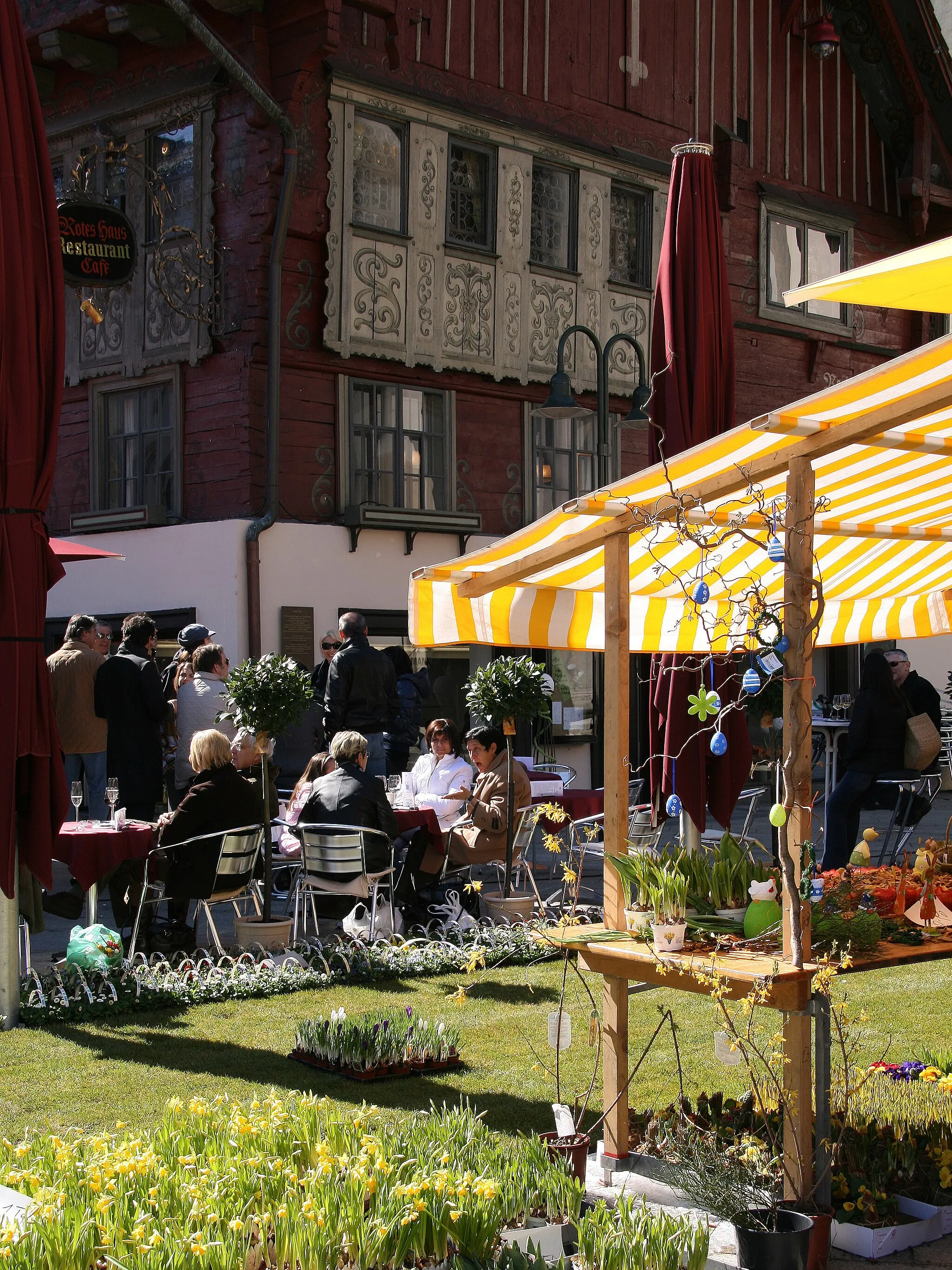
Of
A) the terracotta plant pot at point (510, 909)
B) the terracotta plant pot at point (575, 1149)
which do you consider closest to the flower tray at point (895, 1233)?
the terracotta plant pot at point (575, 1149)

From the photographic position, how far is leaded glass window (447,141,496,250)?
1775 cm

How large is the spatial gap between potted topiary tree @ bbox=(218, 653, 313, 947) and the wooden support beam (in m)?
10.0

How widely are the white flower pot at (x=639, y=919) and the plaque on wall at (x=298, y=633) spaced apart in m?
11.3

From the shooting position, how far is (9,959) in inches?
288

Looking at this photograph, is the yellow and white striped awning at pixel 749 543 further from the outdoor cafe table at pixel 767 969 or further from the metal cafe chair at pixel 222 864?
the metal cafe chair at pixel 222 864

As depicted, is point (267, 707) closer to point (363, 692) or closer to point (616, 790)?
point (363, 692)

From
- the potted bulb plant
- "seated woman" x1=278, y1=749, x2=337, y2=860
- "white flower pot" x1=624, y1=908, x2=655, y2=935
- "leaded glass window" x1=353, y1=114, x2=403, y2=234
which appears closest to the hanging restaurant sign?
"leaded glass window" x1=353, y1=114, x2=403, y2=234

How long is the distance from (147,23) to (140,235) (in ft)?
7.60

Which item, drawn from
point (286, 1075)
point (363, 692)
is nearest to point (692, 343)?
point (363, 692)

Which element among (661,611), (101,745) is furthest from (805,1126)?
(101,745)

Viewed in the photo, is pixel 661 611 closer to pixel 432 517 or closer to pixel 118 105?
pixel 432 517

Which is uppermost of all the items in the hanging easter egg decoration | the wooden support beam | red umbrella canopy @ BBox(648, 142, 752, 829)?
the wooden support beam

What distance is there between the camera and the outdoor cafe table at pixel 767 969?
169 inches

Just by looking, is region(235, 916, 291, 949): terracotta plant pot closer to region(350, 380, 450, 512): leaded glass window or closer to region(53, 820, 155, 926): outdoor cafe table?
region(53, 820, 155, 926): outdoor cafe table
